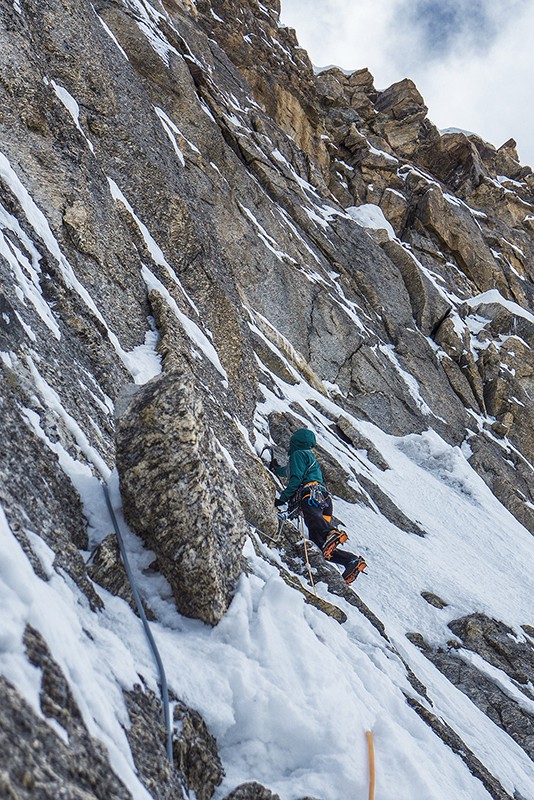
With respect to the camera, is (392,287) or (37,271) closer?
(37,271)

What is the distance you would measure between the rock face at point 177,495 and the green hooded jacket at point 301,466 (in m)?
4.78

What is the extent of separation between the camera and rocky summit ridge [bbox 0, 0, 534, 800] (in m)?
3.70

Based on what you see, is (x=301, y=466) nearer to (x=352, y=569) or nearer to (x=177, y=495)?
(x=352, y=569)

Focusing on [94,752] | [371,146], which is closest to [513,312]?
[371,146]

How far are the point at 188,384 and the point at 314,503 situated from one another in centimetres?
509

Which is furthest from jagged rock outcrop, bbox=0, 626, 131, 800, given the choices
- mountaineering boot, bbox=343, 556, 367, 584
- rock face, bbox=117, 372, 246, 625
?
mountaineering boot, bbox=343, 556, 367, 584

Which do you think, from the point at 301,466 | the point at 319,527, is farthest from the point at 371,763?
the point at 301,466

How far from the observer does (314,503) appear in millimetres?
9711

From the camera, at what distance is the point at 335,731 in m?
4.27

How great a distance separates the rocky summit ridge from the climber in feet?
1.36

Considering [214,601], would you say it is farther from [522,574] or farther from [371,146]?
[371,146]

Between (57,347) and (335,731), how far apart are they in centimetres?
495

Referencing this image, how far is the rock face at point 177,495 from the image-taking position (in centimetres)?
473

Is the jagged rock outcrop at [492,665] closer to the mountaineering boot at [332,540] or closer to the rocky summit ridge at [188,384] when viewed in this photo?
the rocky summit ridge at [188,384]
